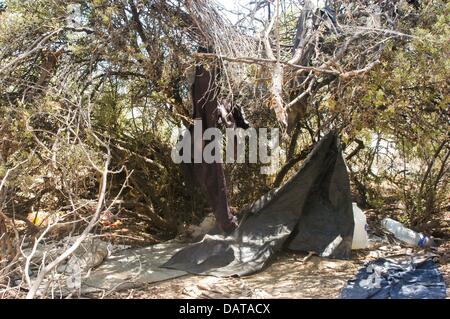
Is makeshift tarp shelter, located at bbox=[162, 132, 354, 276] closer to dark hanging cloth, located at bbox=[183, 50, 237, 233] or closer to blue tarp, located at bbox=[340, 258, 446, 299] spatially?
dark hanging cloth, located at bbox=[183, 50, 237, 233]

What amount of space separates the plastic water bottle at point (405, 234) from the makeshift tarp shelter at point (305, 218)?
758 mm

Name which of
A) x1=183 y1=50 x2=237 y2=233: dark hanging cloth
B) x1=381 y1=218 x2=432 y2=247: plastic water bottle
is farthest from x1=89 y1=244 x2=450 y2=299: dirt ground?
x1=183 y1=50 x2=237 y2=233: dark hanging cloth

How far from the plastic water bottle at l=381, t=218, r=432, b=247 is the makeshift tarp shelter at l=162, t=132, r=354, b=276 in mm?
758

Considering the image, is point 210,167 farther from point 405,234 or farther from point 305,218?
point 405,234

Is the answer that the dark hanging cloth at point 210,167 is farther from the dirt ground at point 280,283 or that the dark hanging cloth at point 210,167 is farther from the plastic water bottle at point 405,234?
the plastic water bottle at point 405,234

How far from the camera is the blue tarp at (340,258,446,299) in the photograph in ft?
12.9

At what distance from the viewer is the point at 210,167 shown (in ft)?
16.4

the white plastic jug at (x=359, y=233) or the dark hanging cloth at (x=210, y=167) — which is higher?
the dark hanging cloth at (x=210, y=167)

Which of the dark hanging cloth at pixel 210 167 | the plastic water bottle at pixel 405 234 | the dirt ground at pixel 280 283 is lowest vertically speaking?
the dirt ground at pixel 280 283

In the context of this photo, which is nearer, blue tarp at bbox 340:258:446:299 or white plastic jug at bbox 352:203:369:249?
blue tarp at bbox 340:258:446:299

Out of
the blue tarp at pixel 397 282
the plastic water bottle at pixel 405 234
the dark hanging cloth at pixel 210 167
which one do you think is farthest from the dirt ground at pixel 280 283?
the dark hanging cloth at pixel 210 167

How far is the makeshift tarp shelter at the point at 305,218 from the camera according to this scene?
15.9 ft

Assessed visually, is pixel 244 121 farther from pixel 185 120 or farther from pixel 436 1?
pixel 436 1

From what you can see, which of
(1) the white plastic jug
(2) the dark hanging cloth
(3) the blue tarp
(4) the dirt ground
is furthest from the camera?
(1) the white plastic jug
